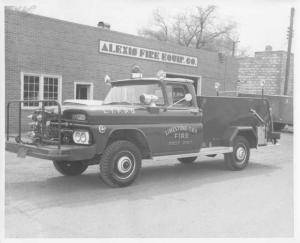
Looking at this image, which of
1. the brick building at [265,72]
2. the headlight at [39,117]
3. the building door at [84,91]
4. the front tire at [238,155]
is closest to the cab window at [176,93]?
the front tire at [238,155]

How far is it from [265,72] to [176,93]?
27442 millimetres

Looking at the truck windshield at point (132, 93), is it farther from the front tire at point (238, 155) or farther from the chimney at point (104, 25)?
the chimney at point (104, 25)

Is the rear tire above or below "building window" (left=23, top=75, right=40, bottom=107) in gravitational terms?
below

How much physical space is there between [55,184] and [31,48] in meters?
9.58

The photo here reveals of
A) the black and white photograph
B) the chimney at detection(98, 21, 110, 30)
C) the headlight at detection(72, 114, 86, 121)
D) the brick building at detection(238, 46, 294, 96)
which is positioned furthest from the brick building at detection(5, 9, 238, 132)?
the brick building at detection(238, 46, 294, 96)

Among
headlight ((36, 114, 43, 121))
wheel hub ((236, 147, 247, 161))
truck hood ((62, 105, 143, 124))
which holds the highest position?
truck hood ((62, 105, 143, 124))

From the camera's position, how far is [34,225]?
4805 mm

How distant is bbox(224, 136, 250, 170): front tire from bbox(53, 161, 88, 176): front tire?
3.20 metres

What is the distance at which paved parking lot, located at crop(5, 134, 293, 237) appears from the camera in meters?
4.76

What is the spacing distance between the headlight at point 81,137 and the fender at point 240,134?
355cm

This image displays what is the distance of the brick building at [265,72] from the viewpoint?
2977 centimetres

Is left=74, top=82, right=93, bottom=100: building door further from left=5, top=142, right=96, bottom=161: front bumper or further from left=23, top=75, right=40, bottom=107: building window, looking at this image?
left=5, top=142, right=96, bottom=161: front bumper

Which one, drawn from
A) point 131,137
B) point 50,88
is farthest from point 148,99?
point 50,88

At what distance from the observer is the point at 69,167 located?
7.58 metres
